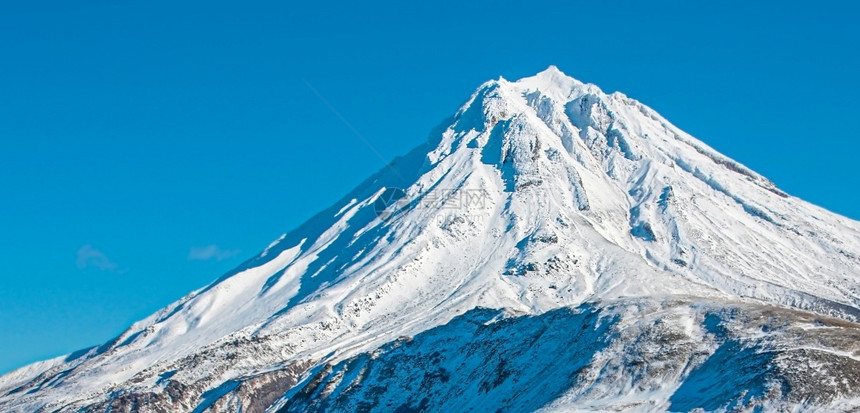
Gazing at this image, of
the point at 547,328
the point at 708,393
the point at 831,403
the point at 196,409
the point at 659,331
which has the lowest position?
the point at 831,403

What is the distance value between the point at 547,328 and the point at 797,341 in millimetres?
46032

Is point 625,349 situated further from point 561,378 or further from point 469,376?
point 469,376

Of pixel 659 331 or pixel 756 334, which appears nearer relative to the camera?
pixel 756 334

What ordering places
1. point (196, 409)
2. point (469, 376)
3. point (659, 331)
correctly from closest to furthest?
point (659, 331)
point (469, 376)
point (196, 409)

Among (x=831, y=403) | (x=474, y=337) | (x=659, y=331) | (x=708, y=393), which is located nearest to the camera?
(x=831, y=403)

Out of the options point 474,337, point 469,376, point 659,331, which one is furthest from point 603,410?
point 474,337

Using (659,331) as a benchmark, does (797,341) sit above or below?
below

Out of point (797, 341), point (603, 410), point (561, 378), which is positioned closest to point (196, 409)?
point (561, 378)

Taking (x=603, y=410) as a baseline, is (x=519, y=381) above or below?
above

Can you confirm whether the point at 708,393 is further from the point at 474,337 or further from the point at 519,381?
the point at 474,337

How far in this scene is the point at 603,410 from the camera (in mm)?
124812

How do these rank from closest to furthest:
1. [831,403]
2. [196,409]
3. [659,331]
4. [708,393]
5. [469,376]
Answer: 1. [831,403]
2. [708,393]
3. [659,331]
4. [469,376]
5. [196,409]

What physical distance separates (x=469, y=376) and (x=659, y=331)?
33175 millimetres

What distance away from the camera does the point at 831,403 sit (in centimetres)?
11294
